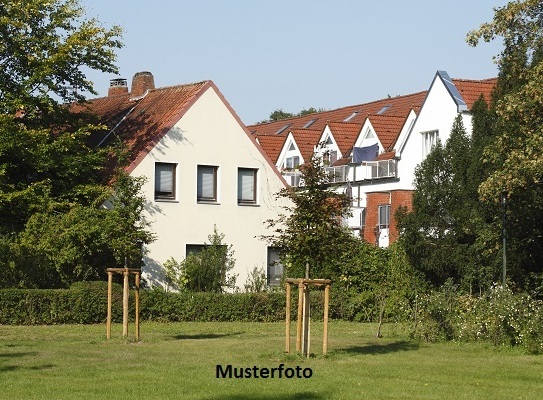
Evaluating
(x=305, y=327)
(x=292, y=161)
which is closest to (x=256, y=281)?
(x=305, y=327)

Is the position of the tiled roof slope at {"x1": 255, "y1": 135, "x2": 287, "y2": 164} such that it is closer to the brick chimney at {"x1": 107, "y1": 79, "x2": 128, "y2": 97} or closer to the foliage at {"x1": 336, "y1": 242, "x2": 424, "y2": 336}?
the brick chimney at {"x1": 107, "y1": 79, "x2": 128, "y2": 97}

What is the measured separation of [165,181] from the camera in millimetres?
43500

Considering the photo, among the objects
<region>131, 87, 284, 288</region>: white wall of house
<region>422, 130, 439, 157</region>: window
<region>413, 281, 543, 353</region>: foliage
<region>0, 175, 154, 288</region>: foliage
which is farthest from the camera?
<region>422, 130, 439, 157</region>: window

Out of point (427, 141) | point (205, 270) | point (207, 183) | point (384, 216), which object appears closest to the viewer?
point (205, 270)

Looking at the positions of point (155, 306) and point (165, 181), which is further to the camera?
point (165, 181)

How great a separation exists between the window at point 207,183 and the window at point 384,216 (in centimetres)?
1441

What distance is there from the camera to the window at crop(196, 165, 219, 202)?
44312 millimetres

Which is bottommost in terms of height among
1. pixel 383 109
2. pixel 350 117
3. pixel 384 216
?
pixel 384 216

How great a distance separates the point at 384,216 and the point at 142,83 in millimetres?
13988

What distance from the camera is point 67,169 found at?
40.8 meters

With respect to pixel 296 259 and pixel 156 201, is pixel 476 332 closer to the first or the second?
pixel 296 259

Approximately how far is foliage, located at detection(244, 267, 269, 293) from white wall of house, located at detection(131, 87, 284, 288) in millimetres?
242

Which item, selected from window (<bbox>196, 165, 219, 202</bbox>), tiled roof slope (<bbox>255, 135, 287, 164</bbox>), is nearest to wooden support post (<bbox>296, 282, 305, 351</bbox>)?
window (<bbox>196, 165, 219, 202</bbox>)

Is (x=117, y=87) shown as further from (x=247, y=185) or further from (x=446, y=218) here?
(x=446, y=218)
